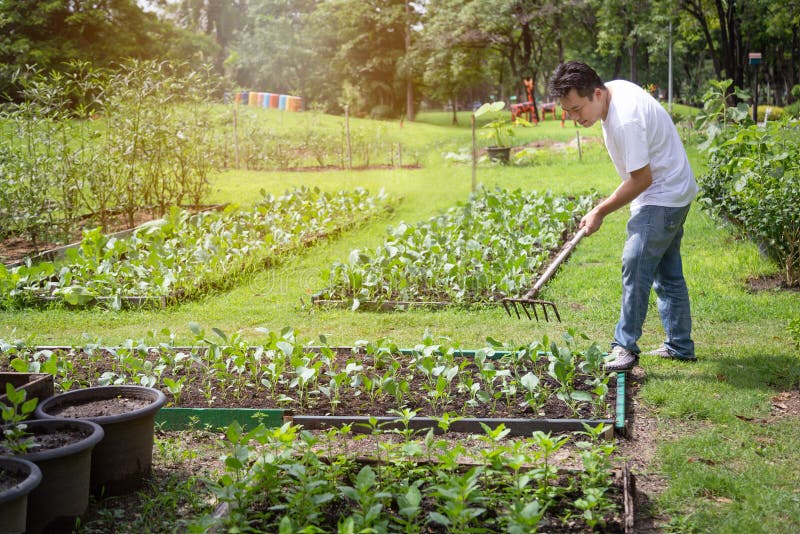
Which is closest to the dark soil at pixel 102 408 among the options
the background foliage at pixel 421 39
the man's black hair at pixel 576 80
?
the man's black hair at pixel 576 80

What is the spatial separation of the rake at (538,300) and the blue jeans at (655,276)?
335 mm

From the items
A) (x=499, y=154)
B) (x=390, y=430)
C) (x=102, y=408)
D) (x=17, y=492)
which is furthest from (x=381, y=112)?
(x=17, y=492)

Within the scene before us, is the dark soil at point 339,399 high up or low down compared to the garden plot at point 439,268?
down

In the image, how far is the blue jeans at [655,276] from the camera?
176 inches

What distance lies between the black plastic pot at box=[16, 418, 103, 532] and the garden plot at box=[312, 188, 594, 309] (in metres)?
3.48

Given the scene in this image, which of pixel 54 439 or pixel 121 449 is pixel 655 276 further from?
pixel 54 439

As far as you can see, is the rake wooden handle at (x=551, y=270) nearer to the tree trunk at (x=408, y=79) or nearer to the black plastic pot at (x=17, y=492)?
the black plastic pot at (x=17, y=492)

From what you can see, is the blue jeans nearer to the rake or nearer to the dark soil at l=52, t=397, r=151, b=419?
the rake

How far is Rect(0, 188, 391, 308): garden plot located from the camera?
6.77 m

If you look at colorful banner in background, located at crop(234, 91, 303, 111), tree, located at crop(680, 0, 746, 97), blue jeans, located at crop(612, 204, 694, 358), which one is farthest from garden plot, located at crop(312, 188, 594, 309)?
colorful banner in background, located at crop(234, 91, 303, 111)

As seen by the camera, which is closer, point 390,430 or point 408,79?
point 390,430

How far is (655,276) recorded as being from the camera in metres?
4.86

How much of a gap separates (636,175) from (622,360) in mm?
1034

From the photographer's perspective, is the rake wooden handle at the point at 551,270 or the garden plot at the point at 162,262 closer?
the rake wooden handle at the point at 551,270
